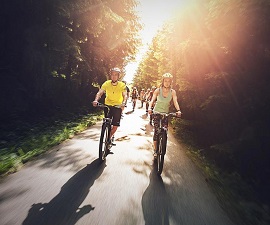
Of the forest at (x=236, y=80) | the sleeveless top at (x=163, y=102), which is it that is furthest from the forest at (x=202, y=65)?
the sleeveless top at (x=163, y=102)

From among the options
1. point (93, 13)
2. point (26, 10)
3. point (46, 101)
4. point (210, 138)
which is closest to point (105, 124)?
point (210, 138)

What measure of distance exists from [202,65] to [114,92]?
162 inches

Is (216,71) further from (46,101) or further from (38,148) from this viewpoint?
(46,101)

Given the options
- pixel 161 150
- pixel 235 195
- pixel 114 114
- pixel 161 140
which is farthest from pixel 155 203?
pixel 114 114

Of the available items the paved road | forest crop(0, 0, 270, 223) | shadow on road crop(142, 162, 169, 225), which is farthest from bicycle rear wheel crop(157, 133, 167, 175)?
forest crop(0, 0, 270, 223)

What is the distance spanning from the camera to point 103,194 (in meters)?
4.43

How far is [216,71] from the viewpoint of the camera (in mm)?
8938

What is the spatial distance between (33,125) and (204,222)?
9944 mm

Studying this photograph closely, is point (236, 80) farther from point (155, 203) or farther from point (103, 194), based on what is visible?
point (103, 194)

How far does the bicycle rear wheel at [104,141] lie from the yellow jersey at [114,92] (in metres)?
0.75

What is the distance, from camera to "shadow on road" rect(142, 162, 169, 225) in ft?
12.5

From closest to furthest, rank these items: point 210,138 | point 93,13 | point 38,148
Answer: point 38,148 < point 210,138 < point 93,13

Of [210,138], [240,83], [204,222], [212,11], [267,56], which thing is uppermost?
[212,11]

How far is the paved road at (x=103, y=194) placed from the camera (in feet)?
11.9
